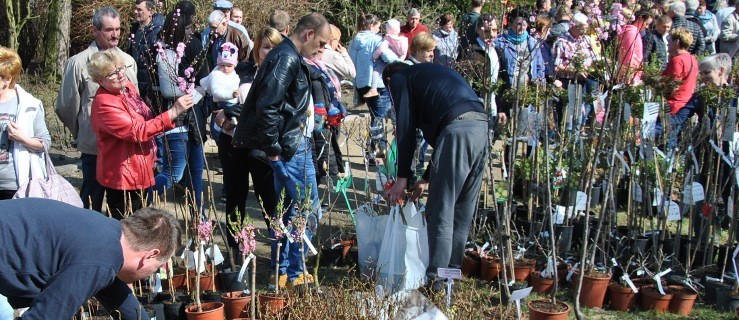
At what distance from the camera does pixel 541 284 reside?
507 cm

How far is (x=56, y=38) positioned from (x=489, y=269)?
9.28m

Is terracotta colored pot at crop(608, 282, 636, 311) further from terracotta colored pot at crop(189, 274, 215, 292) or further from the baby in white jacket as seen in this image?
the baby in white jacket

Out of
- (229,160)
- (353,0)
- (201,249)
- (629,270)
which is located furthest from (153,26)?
(353,0)

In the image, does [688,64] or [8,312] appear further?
[688,64]

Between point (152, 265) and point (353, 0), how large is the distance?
43.3ft

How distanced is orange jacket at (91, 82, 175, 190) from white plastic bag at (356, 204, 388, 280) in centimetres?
124

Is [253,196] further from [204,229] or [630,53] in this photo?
[630,53]

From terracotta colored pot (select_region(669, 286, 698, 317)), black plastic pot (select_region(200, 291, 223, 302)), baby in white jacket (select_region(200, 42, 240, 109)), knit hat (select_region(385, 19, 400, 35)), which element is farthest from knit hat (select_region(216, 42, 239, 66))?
knit hat (select_region(385, 19, 400, 35))

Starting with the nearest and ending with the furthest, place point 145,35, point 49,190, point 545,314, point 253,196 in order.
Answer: point 545,314 → point 49,190 → point 145,35 → point 253,196

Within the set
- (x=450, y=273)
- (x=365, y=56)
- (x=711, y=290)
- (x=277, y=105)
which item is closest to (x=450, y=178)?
(x=450, y=273)

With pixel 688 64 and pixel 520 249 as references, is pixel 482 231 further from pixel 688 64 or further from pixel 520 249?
pixel 688 64

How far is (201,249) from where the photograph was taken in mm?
4312

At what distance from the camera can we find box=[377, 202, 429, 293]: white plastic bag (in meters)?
4.67

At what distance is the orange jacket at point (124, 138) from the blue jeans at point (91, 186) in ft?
0.60
